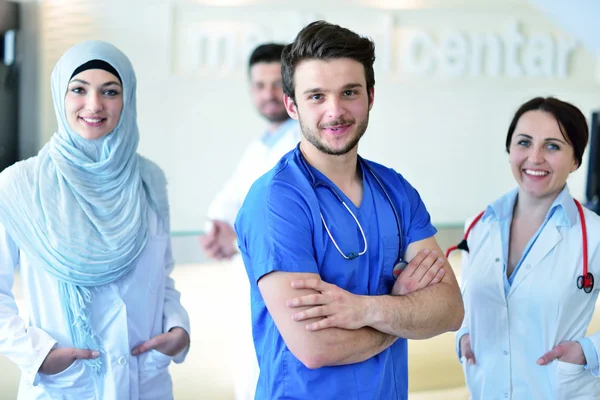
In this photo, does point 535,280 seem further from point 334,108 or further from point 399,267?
point 334,108

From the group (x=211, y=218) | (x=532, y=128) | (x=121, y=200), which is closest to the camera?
(x=121, y=200)

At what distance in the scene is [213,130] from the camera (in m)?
6.27

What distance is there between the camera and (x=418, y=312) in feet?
5.91

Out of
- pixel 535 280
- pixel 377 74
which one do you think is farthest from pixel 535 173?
pixel 377 74

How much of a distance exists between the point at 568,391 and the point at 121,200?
61.1 inches

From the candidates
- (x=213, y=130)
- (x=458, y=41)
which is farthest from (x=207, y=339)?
(x=458, y=41)

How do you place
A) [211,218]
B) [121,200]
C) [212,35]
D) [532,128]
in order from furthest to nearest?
[212,35] < [211,218] < [532,128] < [121,200]

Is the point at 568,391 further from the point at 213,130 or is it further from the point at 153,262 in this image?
the point at 213,130

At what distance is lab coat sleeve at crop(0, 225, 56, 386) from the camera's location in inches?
78.1

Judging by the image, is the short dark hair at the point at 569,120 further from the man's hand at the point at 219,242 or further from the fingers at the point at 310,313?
the man's hand at the point at 219,242

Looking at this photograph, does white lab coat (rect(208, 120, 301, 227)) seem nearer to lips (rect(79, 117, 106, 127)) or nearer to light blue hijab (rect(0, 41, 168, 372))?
light blue hijab (rect(0, 41, 168, 372))

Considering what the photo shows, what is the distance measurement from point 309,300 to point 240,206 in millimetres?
1619

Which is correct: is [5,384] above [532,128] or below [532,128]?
below

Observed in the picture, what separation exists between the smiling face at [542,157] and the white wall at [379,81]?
3.99m
